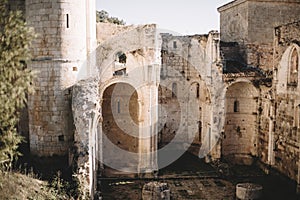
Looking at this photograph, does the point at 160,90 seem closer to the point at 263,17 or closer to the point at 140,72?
the point at 140,72

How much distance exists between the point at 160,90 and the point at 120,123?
3901 millimetres

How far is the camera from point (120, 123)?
20.3 m

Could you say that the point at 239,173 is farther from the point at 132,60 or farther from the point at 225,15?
the point at 225,15

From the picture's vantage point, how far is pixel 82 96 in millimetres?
11828

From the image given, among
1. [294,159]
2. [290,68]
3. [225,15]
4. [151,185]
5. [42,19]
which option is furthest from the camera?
[225,15]

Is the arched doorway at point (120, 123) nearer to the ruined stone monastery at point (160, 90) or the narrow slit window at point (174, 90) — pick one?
the ruined stone monastery at point (160, 90)

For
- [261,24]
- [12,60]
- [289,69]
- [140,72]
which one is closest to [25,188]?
[12,60]

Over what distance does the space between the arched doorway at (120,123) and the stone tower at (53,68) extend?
782 centimetres

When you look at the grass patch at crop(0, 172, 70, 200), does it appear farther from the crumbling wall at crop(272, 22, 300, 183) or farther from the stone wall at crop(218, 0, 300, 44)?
the stone wall at crop(218, 0, 300, 44)

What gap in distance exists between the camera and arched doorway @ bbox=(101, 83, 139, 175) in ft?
65.7

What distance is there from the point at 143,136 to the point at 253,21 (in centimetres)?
1055

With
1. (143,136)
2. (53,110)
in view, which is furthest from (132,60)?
(53,110)

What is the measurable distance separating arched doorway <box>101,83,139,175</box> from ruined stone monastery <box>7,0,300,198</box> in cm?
6

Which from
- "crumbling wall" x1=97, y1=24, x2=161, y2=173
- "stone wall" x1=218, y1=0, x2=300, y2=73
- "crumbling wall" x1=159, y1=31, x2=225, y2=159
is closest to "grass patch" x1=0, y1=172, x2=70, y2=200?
"crumbling wall" x1=97, y1=24, x2=161, y2=173
